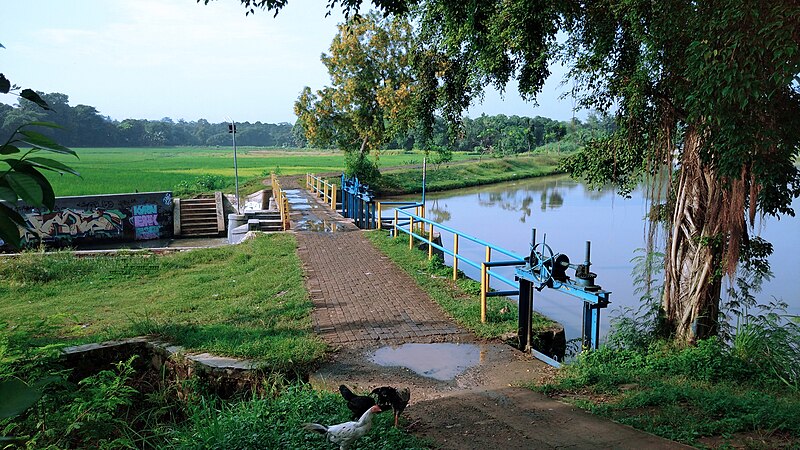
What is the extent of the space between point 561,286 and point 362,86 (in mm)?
22151

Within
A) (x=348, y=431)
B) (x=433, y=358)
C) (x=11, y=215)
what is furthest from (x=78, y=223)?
(x=11, y=215)

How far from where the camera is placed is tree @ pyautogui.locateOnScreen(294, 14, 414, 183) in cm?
2672

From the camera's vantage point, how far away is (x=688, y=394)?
5.19 metres

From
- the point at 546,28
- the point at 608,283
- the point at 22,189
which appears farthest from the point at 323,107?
the point at 22,189

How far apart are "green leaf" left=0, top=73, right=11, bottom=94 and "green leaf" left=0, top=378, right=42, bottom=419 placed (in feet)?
1.73

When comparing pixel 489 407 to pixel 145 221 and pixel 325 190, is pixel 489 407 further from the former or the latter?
pixel 145 221

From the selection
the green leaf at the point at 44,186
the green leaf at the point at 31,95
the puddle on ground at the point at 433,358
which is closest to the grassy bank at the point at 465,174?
the puddle on ground at the point at 433,358

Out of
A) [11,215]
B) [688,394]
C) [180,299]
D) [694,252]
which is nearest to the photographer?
[11,215]

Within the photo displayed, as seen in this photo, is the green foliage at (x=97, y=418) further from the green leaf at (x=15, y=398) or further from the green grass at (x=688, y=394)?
the green leaf at (x=15, y=398)

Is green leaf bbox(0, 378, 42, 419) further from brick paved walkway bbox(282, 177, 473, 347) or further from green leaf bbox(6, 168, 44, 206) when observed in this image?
brick paved walkway bbox(282, 177, 473, 347)

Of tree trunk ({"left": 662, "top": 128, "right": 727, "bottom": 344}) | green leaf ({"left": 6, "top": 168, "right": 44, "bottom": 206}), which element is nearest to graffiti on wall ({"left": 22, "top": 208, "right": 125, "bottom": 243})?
tree trunk ({"left": 662, "top": 128, "right": 727, "bottom": 344})

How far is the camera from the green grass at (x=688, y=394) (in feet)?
14.7

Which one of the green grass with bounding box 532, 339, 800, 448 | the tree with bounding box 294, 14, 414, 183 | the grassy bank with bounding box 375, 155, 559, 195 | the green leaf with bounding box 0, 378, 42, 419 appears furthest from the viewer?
the grassy bank with bounding box 375, 155, 559, 195

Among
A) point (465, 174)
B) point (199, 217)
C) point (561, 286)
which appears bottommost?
point (199, 217)
